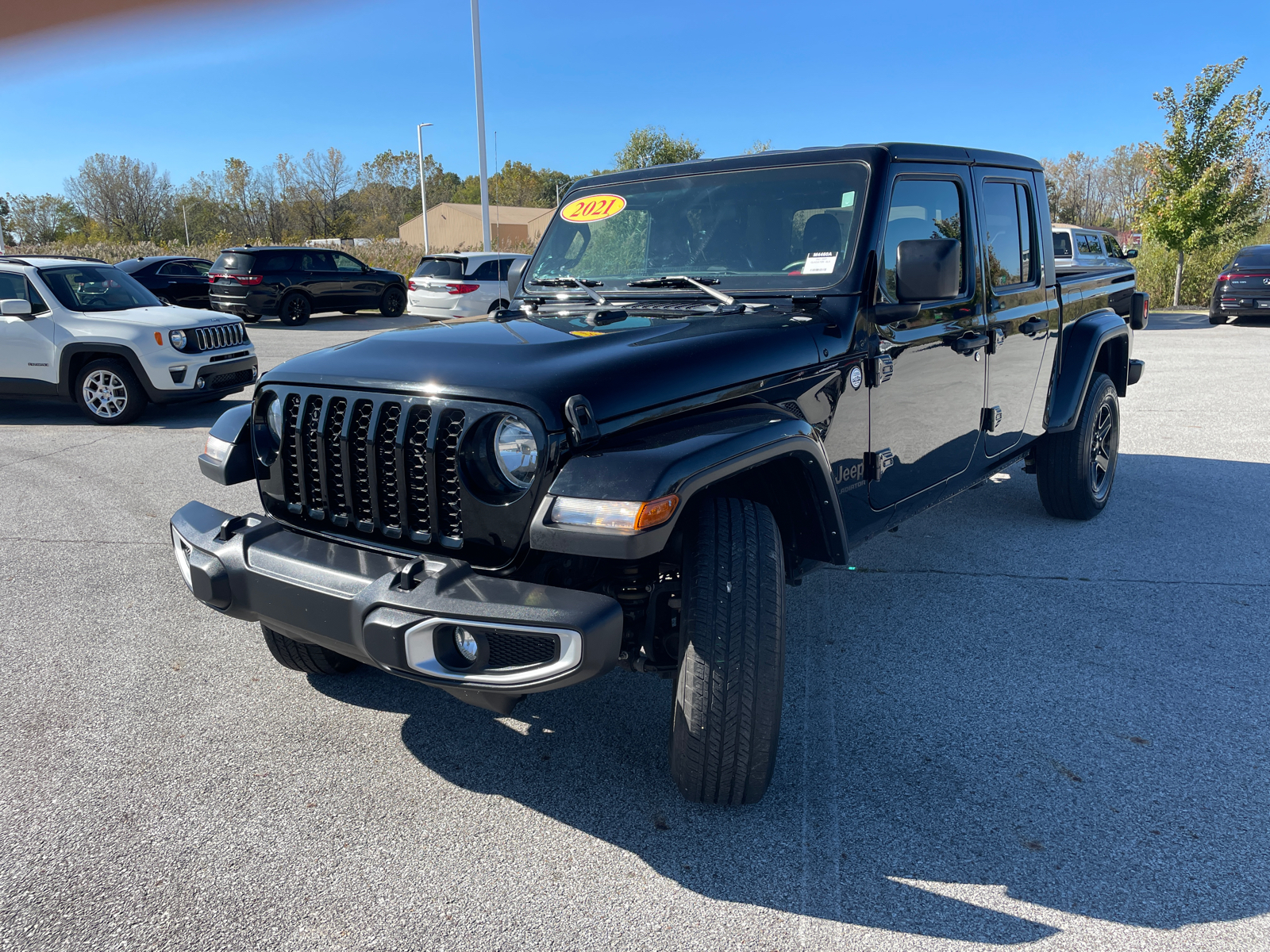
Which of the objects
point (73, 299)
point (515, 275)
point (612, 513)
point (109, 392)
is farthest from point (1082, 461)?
point (73, 299)

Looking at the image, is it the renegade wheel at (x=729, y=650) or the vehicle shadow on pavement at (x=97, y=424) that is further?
the vehicle shadow on pavement at (x=97, y=424)

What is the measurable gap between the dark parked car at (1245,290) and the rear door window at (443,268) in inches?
562

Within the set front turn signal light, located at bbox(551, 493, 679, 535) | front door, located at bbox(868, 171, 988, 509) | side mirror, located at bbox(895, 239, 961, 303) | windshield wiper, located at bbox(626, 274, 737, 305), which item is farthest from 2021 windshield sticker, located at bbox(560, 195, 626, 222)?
front turn signal light, located at bbox(551, 493, 679, 535)

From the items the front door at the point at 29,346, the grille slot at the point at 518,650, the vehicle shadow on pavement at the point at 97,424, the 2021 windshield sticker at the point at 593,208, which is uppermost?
the 2021 windshield sticker at the point at 593,208

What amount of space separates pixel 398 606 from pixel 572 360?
2.68ft

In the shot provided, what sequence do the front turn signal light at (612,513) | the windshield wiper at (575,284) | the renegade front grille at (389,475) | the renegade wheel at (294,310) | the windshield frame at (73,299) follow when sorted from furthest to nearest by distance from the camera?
the renegade wheel at (294,310) → the windshield frame at (73,299) → the windshield wiper at (575,284) → the renegade front grille at (389,475) → the front turn signal light at (612,513)

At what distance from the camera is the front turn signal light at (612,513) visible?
7.32ft

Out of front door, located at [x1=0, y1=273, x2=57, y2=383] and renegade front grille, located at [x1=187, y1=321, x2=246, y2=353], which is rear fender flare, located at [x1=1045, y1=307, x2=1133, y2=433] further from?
front door, located at [x1=0, y1=273, x2=57, y2=383]

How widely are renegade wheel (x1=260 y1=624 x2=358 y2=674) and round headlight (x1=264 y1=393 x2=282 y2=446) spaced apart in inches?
31.8

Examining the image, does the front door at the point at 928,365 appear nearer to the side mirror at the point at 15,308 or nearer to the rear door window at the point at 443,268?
the side mirror at the point at 15,308

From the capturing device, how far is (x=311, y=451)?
9.24 feet

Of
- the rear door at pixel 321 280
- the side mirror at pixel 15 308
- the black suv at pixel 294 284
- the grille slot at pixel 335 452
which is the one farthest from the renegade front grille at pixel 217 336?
the rear door at pixel 321 280

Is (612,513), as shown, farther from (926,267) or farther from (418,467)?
(926,267)

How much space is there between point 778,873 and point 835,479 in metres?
1.31
